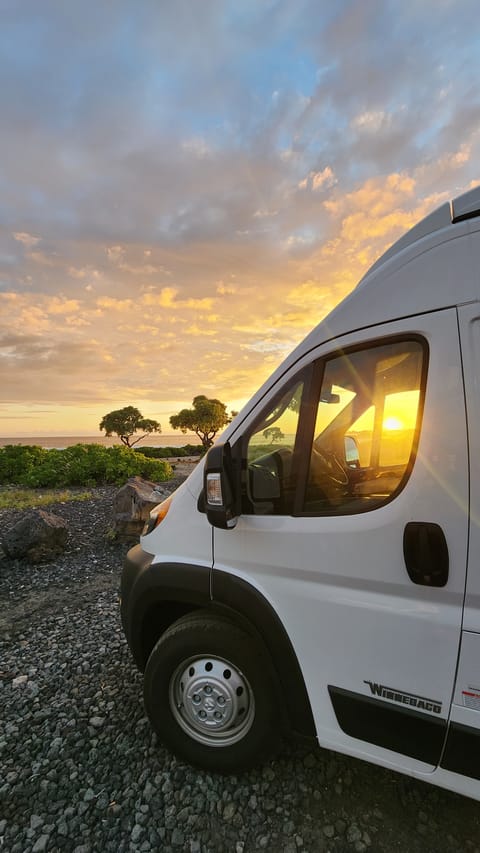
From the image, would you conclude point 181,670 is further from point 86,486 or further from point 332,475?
point 86,486

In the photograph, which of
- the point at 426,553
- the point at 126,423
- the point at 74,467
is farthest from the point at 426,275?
the point at 126,423

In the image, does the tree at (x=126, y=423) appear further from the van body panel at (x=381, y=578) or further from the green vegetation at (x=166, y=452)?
the van body panel at (x=381, y=578)

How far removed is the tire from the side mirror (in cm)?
72

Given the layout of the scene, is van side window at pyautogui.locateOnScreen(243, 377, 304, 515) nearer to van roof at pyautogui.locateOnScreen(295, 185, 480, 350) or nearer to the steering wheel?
the steering wheel

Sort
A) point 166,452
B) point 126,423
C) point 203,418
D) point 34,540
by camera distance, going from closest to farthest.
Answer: point 34,540 → point 166,452 → point 126,423 → point 203,418

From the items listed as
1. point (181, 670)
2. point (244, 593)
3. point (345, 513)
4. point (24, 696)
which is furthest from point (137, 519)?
point (345, 513)

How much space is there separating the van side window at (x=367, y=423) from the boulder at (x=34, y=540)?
551 cm

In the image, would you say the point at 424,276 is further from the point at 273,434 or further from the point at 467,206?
the point at 273,434

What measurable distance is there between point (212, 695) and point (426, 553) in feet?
5.05

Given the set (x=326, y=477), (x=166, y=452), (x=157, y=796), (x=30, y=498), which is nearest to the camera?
(x=326, y=477)

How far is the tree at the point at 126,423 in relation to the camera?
32156 mm

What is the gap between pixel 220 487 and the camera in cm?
187

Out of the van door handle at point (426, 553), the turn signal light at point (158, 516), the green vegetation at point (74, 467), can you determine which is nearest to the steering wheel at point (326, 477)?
the van door handle at point (426, 553)

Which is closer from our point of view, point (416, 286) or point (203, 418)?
point (416, 286)
